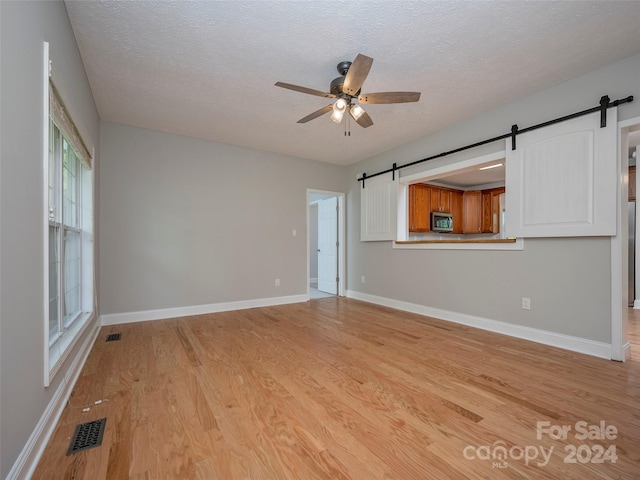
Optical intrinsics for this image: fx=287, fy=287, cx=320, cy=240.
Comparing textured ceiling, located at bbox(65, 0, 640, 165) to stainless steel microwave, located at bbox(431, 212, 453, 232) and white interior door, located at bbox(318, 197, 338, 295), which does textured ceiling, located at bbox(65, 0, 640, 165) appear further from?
stainless steel microwave, located at bbox(431, 212, 453, 232)

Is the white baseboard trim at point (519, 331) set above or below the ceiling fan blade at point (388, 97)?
below

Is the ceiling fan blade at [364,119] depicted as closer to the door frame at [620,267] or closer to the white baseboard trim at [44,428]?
the door frame at [620,267]

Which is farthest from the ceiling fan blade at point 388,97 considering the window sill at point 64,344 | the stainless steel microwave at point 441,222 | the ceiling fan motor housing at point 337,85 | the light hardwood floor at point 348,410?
the stainless steel microwave at point 441,222

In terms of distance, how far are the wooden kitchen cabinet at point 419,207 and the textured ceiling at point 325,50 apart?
2.69m

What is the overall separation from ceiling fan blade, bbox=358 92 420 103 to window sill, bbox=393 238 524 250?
194 cm

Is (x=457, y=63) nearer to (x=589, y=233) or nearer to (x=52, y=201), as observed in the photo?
(x=589, y=233)

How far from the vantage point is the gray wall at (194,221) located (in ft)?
12.4

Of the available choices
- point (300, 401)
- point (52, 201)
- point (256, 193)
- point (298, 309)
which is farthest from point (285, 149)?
point (300, 401)

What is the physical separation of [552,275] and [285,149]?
156 inches

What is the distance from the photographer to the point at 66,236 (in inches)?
97.3

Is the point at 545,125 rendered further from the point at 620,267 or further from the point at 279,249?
the point at 279,249

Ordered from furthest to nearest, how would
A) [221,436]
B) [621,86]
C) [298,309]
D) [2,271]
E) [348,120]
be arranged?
1. [298,309]
2. [348,120]
3. [621,86]
4. [221,436]
5. [2,271]

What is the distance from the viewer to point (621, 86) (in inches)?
97.6

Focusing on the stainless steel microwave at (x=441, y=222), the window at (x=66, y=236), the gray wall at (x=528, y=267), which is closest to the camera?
the window at (x=66, y=236)
